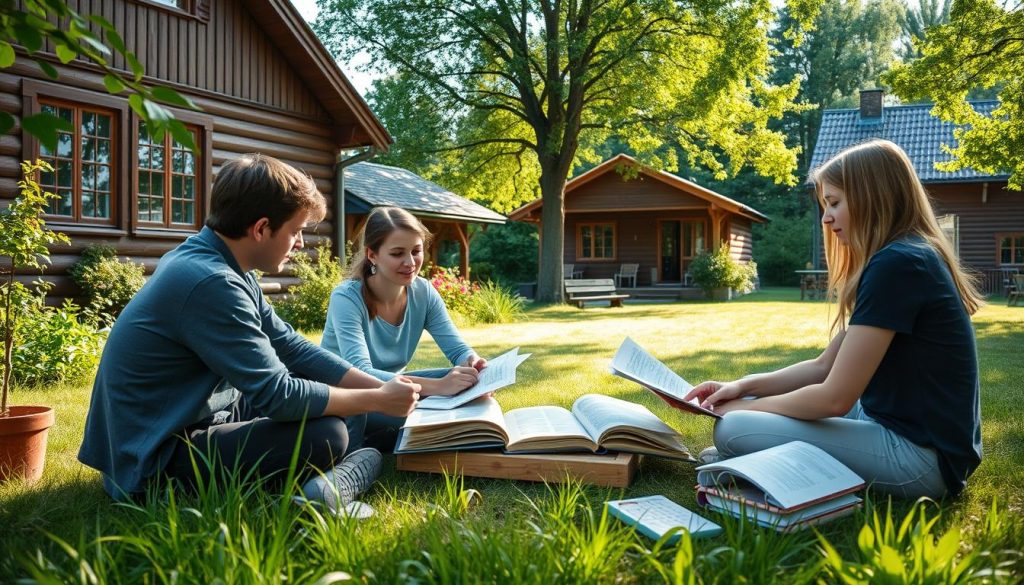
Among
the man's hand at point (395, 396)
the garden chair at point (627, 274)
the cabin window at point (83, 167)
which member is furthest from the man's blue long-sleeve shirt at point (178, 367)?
the garden chair at point (627, 274)

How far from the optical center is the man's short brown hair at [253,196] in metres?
2.71

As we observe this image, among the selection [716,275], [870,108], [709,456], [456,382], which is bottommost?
[709,456]

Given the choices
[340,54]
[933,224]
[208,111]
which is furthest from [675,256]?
[933,224]

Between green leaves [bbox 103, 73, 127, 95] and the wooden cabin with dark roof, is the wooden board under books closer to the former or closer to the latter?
green leaves [bbox 103, 73, 127, 95]

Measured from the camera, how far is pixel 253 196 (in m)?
2.71

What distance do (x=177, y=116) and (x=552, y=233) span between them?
10.9m

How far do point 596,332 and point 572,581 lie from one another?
9615 millimetres

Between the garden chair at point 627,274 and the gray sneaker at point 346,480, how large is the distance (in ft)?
79.9

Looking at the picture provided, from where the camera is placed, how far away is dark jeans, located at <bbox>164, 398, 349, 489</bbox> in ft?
8.70

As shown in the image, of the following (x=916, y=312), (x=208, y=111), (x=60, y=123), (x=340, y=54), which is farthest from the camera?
(x=340, y=54)

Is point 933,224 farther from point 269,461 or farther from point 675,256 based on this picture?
point 675,256

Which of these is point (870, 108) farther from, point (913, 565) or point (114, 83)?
point (114, 83)

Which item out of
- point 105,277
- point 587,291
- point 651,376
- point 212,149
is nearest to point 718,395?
point 651,376

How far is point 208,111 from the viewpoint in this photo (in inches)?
400
